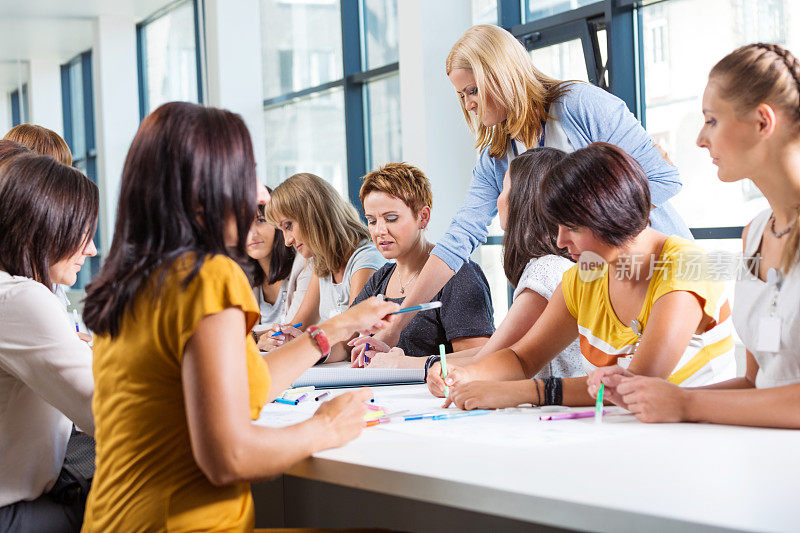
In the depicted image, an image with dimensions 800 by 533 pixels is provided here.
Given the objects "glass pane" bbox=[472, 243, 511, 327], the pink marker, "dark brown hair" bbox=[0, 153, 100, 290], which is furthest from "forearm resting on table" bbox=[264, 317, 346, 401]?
"glass pane" bbox=[472, 243, 511, 327]

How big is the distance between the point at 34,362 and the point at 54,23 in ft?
25.1

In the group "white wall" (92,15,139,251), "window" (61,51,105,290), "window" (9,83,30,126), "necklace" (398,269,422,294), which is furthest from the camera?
"window" (9,83,30,126)

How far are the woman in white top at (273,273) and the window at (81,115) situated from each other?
5.68 metres

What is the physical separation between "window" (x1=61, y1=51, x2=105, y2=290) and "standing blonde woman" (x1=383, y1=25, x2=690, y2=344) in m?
7.24

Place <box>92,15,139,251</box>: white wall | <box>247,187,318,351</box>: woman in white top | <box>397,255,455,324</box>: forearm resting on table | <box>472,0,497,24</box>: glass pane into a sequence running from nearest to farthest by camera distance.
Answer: <box>397,255,455,324</box>: forearm resting on table, <box>247,187,318,351</box>: woman in white top, <box>472,0,497,24</box>: glass pane, <box>92,15,139,251</box>: white wall

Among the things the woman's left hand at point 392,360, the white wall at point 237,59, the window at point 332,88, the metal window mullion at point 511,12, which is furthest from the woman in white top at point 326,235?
the white wall at point 237,59

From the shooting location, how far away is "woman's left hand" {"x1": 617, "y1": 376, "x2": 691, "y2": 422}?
1384mm

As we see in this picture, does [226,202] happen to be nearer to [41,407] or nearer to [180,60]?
[41,407]

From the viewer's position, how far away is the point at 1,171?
1.67 metres

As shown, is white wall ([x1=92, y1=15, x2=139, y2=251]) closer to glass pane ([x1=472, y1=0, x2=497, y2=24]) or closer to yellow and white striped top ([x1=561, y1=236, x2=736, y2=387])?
glass pane ([x1=472, y1=0, x2=497, y2=24])

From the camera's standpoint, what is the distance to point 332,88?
5527 millimetres

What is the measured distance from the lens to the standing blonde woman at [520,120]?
2.36 metres

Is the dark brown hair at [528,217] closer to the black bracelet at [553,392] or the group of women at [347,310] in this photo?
the group of women at [347,310]

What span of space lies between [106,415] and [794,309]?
1.11 metres
